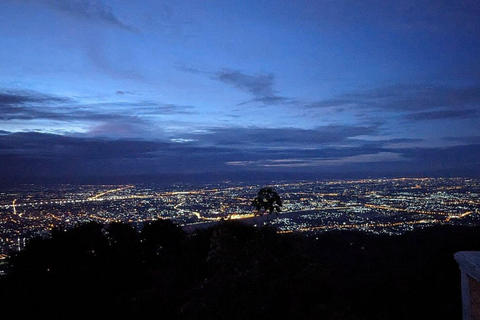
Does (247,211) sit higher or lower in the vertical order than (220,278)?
lower

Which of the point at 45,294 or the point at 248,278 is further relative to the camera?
the point at 45,294

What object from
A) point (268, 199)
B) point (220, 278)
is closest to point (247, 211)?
point (268, 199)

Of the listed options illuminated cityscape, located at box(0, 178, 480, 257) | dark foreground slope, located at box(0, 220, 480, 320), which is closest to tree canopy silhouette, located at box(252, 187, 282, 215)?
dark foreground slope, located at box(0, 220, 480, 320)

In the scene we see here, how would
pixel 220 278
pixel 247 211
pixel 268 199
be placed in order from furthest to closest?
1. pixel 247 211
2. pixel 268 199
3. pixel 220 278

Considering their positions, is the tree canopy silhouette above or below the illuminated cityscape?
above

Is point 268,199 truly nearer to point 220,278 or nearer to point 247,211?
point 220,278

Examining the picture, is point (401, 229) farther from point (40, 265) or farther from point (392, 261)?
point (40, 265)

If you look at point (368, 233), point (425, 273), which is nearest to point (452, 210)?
point (368, 233)

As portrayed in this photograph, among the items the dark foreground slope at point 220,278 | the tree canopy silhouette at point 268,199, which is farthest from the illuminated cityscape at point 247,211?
the dark foreground slope at point 220,278

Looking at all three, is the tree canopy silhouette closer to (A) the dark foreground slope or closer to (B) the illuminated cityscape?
(A) the dark foreground slope
